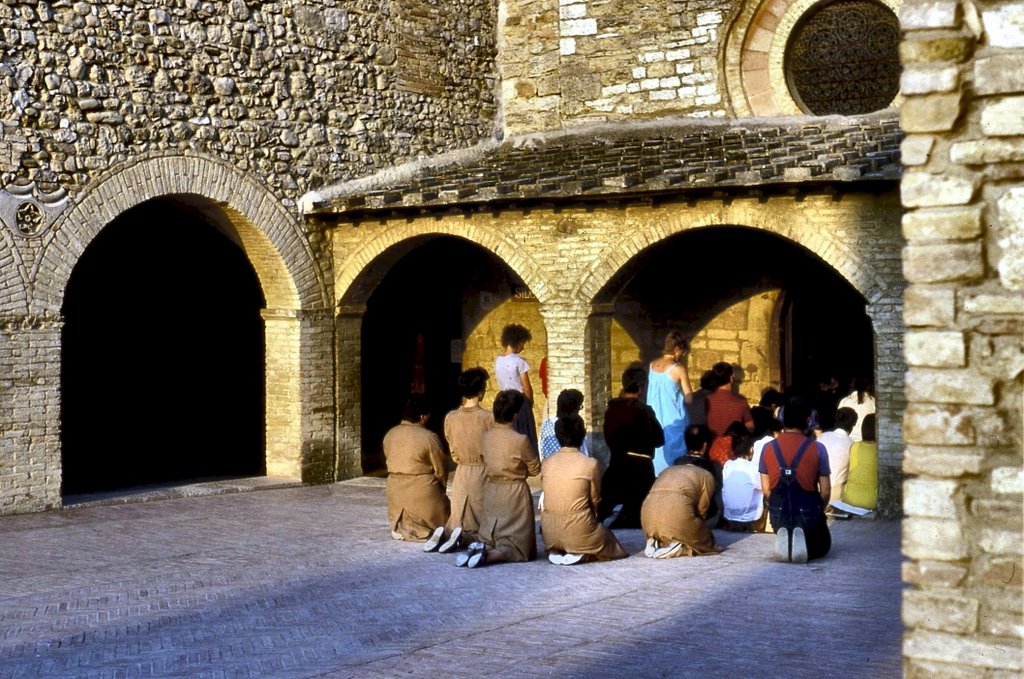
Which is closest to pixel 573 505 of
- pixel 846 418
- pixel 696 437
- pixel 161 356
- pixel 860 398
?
pixel 696 437

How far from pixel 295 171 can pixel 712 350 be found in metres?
5.28

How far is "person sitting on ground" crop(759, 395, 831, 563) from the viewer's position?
356 inches

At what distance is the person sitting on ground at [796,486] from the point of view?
904cm

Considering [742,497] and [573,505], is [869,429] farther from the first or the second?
[573,505]

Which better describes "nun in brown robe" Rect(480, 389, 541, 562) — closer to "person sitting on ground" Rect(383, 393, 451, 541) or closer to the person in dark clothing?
"person sitting on ground" Rect(383, 393, 451, 541)

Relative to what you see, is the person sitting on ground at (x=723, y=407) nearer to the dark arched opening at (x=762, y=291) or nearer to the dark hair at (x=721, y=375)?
the dark hair at (x=721, y=375)

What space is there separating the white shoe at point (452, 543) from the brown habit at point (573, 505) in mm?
761

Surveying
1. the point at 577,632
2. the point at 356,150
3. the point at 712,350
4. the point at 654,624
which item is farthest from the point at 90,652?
the point at 712,350

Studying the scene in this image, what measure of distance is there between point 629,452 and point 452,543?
186 cm

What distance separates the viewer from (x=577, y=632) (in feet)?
23.7

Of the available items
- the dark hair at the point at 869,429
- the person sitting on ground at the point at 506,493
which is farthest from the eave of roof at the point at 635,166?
the person sitting on ground at the point at 506,493

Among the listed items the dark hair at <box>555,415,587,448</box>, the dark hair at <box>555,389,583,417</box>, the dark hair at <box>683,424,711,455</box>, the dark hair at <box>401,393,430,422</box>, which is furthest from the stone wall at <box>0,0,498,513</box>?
the dark hair at <box>683,424,711,455</box>

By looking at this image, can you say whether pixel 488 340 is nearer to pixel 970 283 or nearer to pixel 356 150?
pixel 356 150

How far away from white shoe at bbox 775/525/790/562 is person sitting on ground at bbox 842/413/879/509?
2577mm
